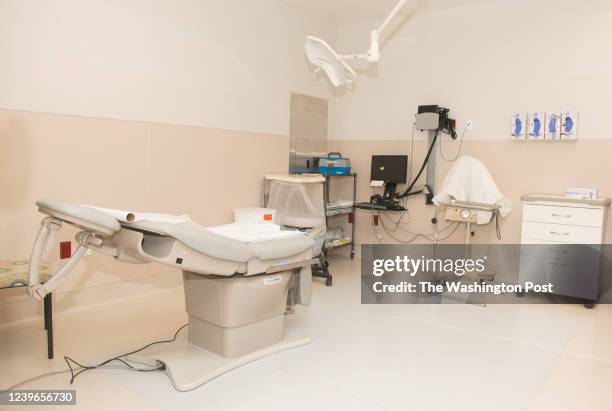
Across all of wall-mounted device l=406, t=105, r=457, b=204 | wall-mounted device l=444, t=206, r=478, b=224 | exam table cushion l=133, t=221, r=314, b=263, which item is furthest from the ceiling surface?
exam table cushion l=133, t=221, r=314, b=263

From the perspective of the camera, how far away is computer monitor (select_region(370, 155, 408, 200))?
5441mm

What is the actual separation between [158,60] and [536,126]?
144 inches

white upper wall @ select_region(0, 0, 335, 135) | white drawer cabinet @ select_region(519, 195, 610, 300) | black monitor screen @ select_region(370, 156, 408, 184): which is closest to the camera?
white upper wall @ select_region(0, 0, 335, 135)

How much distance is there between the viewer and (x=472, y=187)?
4605mm

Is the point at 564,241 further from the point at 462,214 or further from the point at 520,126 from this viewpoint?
the point at 520,126

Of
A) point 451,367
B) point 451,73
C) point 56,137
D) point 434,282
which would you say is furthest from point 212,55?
point 451,367

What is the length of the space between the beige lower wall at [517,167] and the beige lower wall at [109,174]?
192cm

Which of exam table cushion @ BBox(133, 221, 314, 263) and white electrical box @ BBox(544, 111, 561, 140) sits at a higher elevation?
white electrical box @ BBox(544, 111, 561, 140)

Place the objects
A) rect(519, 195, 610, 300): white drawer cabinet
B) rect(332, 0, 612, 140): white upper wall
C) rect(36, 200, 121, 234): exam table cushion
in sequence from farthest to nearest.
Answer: rect(332, 0, 612, 140): white upper wall → rect(519, 195, 610, 300): white drawer cabinet → rect(36, 200, 121, 234): exam table cushion

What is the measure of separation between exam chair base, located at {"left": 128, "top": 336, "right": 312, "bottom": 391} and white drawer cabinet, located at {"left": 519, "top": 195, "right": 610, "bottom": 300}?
2.58 metres

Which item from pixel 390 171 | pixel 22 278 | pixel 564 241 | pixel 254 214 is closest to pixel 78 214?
pixel 22 278

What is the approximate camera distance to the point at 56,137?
330cm

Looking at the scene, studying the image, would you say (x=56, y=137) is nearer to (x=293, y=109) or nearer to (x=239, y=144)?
(x=239, y=144)

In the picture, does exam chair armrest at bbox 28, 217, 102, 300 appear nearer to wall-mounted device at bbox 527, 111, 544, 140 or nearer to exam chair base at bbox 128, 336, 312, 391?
exam chair base at bbox 128, 336, 312, 391
